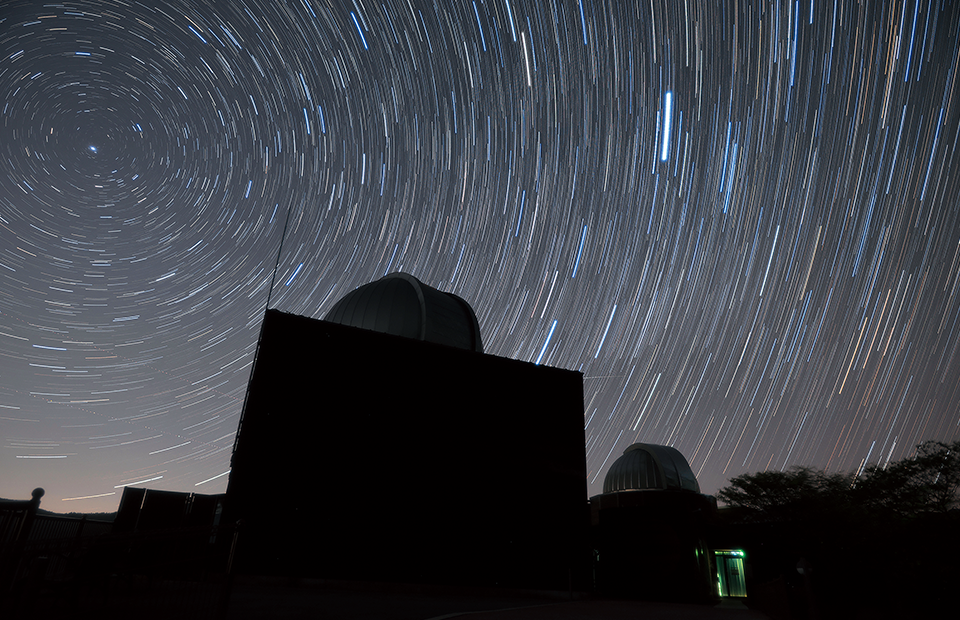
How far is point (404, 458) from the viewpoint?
16.0 meters

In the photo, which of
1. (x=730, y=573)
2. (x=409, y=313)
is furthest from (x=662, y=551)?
(x=409, y=313)

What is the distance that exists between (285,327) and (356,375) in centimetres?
269

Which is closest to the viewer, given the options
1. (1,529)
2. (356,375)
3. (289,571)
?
(1,529)

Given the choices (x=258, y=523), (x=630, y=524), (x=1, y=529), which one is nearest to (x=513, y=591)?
(x=258, y=523)

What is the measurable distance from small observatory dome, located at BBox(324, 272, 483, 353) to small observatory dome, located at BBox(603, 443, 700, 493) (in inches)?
555

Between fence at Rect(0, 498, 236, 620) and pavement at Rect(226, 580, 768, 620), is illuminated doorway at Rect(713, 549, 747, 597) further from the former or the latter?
fence at Rect(0, 498, 236, 620)

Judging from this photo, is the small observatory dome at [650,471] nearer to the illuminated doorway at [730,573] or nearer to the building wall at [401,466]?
the illuminated doorway at [730,573]

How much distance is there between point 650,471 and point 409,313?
17822 mm

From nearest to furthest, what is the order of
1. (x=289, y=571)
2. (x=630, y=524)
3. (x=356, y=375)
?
(x=289, y=571)
(x=356, y=375)
(x=630, y=524)

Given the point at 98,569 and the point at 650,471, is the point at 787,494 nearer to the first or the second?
the point at 650,471

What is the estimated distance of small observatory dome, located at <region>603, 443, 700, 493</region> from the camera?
27750 mm

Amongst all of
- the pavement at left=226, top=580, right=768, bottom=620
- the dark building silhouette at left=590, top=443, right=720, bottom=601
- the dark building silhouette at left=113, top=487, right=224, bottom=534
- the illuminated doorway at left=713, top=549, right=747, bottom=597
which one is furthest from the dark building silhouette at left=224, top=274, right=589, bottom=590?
the illuminated doorway at left=713, top=549, right=747, bottom=597

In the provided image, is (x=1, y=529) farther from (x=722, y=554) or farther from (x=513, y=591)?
(x=722, y=554)

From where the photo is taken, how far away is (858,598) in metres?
21.5
